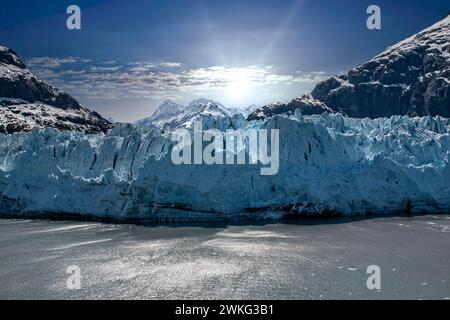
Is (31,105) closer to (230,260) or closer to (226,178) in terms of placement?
(226,178)

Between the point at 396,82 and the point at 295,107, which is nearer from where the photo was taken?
the point at 396,82

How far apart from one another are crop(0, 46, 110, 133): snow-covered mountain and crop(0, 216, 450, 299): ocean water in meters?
39.8

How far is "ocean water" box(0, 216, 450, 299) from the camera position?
12.9 m

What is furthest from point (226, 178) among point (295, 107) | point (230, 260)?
point (295, 107)

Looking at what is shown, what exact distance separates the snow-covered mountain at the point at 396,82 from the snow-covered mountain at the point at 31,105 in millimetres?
41794

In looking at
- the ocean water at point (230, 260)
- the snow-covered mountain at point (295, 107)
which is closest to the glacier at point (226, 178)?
the ocean water at point (230, 260)

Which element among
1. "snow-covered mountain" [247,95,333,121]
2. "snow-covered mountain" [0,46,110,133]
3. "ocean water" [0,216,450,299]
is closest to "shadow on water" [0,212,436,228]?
"ocean water" [0,216,450,299]

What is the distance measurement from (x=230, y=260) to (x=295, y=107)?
216ft

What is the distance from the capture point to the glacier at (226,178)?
2211cm

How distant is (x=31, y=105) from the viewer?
237 ft

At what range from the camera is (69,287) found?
44.1ft

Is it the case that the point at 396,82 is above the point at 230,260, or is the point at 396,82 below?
above

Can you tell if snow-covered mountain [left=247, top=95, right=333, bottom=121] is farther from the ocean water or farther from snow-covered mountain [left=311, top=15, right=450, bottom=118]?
the ocean water
